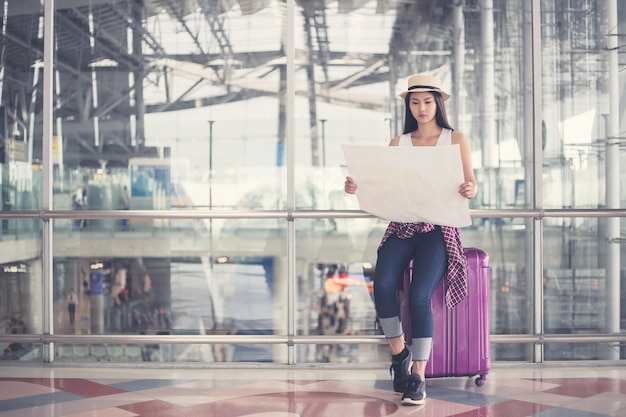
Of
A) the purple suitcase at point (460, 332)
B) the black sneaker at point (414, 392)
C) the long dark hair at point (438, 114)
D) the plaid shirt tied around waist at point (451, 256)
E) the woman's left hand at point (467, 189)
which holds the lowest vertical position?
the black sneaker at point (414, 392)

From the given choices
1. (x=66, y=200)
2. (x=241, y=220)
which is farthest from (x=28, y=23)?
(x=241, y=220)

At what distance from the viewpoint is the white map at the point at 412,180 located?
3371 mm

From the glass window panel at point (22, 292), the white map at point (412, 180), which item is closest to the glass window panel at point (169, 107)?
the glass window panel at point (22, 292)

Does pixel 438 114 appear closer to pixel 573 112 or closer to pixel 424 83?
pixel 424 83

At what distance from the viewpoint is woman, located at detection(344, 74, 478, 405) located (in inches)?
142

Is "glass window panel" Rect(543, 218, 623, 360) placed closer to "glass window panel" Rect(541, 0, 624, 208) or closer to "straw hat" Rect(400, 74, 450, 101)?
"glass window panel" Rect(541, 0, 624, 208)

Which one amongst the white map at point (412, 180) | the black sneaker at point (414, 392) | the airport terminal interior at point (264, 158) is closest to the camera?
the white map at point (412, 180)

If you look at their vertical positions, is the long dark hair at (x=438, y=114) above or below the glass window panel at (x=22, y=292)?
above

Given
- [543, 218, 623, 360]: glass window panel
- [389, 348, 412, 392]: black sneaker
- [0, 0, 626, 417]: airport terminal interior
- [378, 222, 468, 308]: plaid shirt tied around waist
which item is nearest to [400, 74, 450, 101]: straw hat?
[378, 222, 468, 308]: plaid shirt tied around waist

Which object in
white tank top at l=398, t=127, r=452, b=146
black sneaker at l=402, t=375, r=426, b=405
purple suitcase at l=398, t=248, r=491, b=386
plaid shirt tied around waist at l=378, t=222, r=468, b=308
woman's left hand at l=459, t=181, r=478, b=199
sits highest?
white tank top at l=398, t=127, r=452, b=146

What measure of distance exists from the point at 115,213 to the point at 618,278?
2927 millimetres

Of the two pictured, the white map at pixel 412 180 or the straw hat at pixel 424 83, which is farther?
the straw hat at pixel 424 83

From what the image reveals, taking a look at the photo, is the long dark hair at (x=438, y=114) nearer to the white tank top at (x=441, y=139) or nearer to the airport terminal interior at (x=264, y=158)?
the white tank top at (x=441, y=139)

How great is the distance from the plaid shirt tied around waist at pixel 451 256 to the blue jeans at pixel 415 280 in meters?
0.03
